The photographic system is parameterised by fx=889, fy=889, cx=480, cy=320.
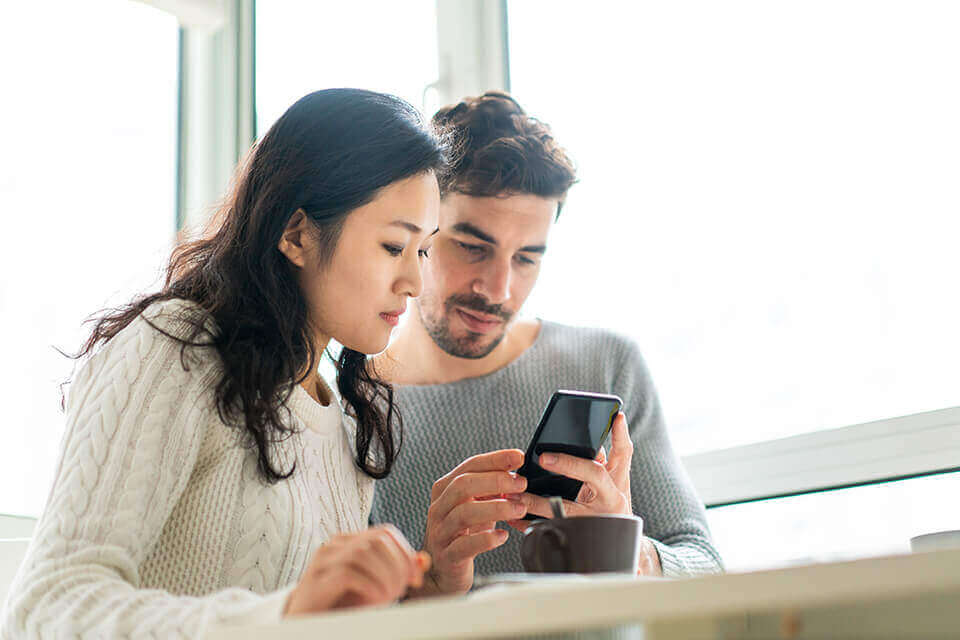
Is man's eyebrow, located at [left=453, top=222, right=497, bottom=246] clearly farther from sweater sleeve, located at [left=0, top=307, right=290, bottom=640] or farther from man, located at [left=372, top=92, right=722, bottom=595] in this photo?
sweater sleeve, located at [left=0, top=307, right=290, bottom=640]

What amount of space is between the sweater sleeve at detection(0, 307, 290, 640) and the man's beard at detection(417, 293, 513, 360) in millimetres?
573

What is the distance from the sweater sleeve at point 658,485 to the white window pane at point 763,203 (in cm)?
16

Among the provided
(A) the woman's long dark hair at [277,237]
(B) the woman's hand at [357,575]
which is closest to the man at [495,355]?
(A) the woman's long dark hair at [277,237]

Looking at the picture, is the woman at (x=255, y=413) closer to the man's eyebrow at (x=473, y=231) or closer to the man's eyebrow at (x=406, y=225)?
the man's eyebrow at (x=406, y=225)

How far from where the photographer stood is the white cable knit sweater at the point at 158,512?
0.69 m

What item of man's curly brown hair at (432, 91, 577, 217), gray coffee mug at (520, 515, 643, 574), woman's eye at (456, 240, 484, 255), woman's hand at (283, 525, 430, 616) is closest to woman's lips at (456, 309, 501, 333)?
woman's eye at (456, 240, 484, 255)

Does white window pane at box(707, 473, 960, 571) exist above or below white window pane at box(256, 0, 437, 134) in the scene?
below

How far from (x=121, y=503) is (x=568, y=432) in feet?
1.49

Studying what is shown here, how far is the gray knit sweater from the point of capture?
1.36 meters

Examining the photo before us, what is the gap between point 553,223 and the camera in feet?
4.98

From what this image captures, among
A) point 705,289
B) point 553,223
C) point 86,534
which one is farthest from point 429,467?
point 86,534

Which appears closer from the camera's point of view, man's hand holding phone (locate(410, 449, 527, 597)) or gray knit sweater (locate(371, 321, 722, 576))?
man's hand holding phone (locate(410, 449, 527, 597))

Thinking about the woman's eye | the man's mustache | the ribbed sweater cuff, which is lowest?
the ribbed sweater cuff

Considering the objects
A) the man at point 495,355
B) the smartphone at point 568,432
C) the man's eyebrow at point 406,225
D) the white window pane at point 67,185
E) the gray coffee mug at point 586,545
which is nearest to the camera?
the gray coffee mug at point 586,545
